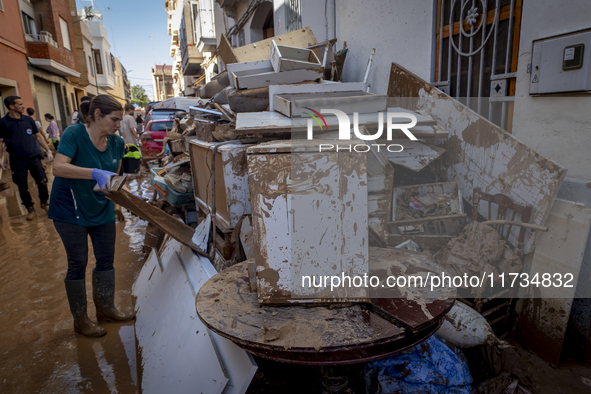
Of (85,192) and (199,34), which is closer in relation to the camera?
(85,192)

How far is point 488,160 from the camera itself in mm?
2477

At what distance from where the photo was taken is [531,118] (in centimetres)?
246

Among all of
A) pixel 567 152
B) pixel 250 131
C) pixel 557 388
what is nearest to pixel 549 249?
pixel 567 152

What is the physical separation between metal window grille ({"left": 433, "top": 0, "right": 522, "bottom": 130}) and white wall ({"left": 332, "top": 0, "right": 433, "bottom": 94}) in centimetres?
16

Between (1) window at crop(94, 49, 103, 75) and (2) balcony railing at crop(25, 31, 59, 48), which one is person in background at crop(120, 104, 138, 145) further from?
(1) window at crop(94, 49, 103, 75)

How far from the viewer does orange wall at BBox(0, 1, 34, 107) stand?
1109cm

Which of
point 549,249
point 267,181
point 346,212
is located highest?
point 267,181

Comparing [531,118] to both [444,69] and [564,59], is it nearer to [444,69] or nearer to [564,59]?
[564,59]

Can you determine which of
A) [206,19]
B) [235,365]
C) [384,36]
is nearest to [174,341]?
[235,365]

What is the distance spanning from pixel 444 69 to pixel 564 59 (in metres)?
1.28

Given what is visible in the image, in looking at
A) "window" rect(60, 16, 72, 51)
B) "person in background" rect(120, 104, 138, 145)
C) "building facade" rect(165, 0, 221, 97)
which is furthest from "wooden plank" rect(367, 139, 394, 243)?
"window" rect(60, 16, 72, 51)

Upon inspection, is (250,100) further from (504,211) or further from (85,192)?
(504,211)

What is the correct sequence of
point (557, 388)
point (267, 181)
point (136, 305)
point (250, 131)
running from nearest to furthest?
point (267, 181)
point (557, 388)
point (250, 131)
point (136, 305)

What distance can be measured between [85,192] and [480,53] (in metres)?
3.22
